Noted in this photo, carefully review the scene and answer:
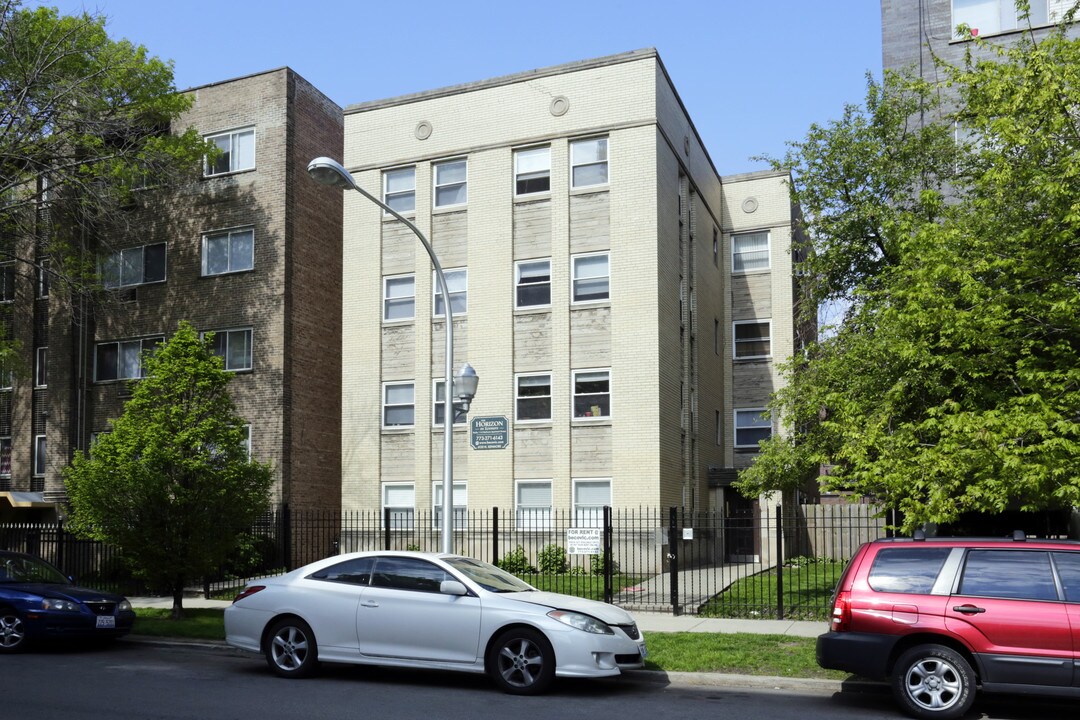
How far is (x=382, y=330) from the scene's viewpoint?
28562 mm

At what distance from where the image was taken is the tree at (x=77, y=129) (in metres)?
24.9

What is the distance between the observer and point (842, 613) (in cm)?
1005

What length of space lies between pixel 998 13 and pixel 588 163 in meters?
11.4

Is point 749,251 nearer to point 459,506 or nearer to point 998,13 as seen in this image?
point 998,13

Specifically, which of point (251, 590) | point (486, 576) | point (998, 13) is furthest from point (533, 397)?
point (998, 13)

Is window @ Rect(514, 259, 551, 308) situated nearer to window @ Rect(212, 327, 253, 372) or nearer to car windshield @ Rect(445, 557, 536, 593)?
window @ Rect(212, 327, 253, 372)

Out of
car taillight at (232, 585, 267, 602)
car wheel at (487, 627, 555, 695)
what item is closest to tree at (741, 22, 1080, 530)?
car wheel at (487, 627, 555, 695)

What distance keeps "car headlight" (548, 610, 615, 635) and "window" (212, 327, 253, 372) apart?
781 inches

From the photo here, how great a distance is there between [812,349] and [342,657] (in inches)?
559

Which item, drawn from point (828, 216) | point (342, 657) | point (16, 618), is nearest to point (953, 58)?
point (828, 216)

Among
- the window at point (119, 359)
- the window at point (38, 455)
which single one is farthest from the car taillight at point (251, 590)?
the window at point (38, 455)

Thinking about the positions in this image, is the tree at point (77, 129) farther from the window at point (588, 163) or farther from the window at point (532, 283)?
the window at point (588, 163)

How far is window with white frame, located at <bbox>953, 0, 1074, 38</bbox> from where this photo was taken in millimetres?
26797

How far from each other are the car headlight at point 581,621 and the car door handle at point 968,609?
344 centimetres
